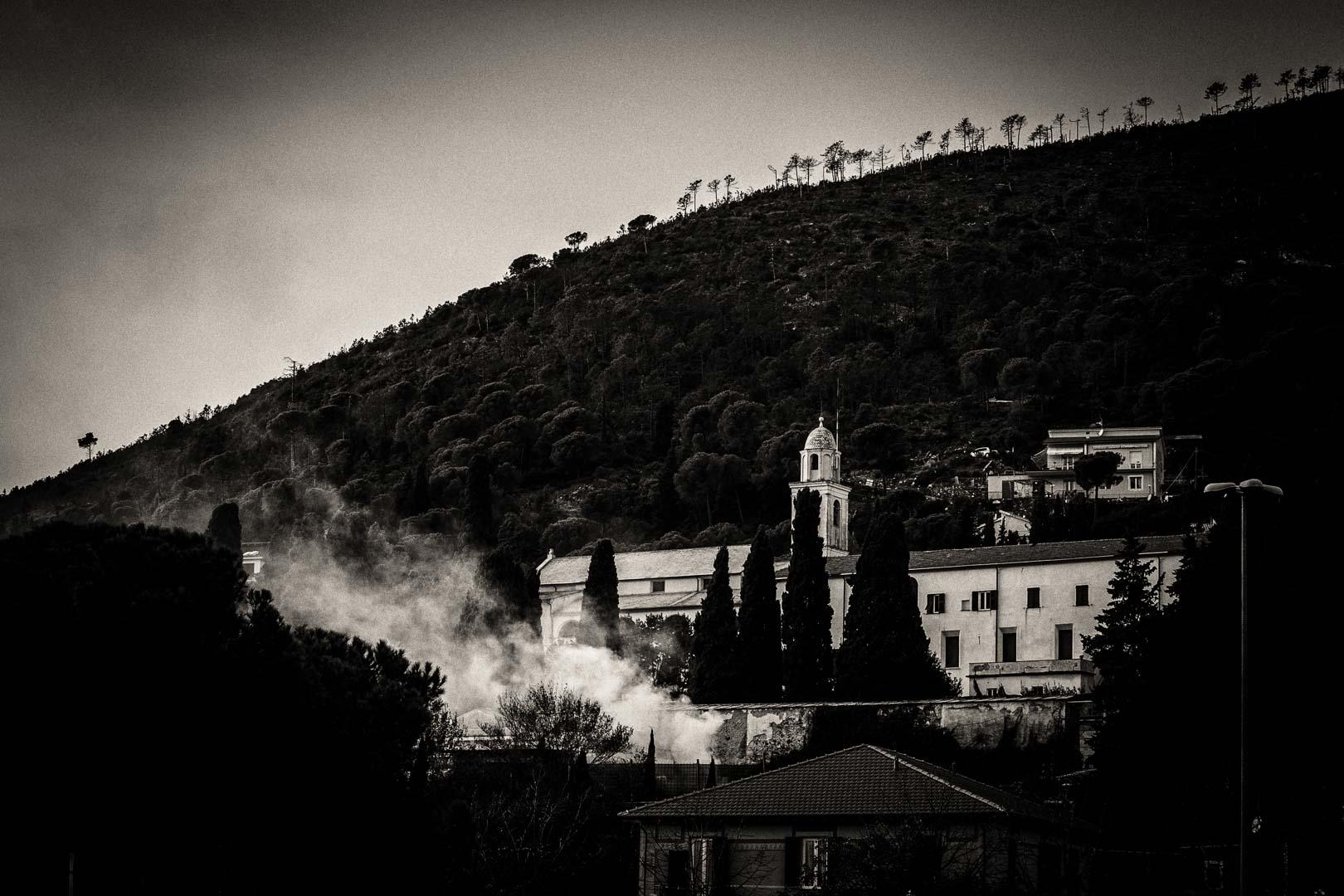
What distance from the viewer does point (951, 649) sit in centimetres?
8225

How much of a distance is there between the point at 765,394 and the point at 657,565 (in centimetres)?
7187

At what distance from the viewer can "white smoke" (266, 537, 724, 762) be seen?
230 feet

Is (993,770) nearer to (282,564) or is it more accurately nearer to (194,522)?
(282,564)

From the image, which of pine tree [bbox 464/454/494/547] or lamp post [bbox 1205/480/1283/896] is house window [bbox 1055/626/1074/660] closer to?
pine tree [bbox 464/454/494/547]

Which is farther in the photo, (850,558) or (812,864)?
(850,558)

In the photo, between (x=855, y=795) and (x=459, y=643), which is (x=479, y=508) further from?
(x=855, y=795)

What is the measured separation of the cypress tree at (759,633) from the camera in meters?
71.6

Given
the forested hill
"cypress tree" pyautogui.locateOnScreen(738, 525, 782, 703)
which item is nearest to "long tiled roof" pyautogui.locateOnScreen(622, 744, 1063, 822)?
"cypress tree" pyautogui.locateOnScreen(738, 525, 782, 703)

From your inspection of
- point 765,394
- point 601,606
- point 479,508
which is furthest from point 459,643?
point 765,394

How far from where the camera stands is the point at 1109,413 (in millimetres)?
145125

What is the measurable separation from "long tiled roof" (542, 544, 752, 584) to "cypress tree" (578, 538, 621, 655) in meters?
10.8

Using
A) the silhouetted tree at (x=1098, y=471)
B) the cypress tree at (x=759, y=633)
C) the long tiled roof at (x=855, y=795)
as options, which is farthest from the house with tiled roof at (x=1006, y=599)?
the silhouetted tree at (x=1098, y=471)

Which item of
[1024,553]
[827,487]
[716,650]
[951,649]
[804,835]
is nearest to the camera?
[804,835]

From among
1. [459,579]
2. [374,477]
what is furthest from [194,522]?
[459,579]
